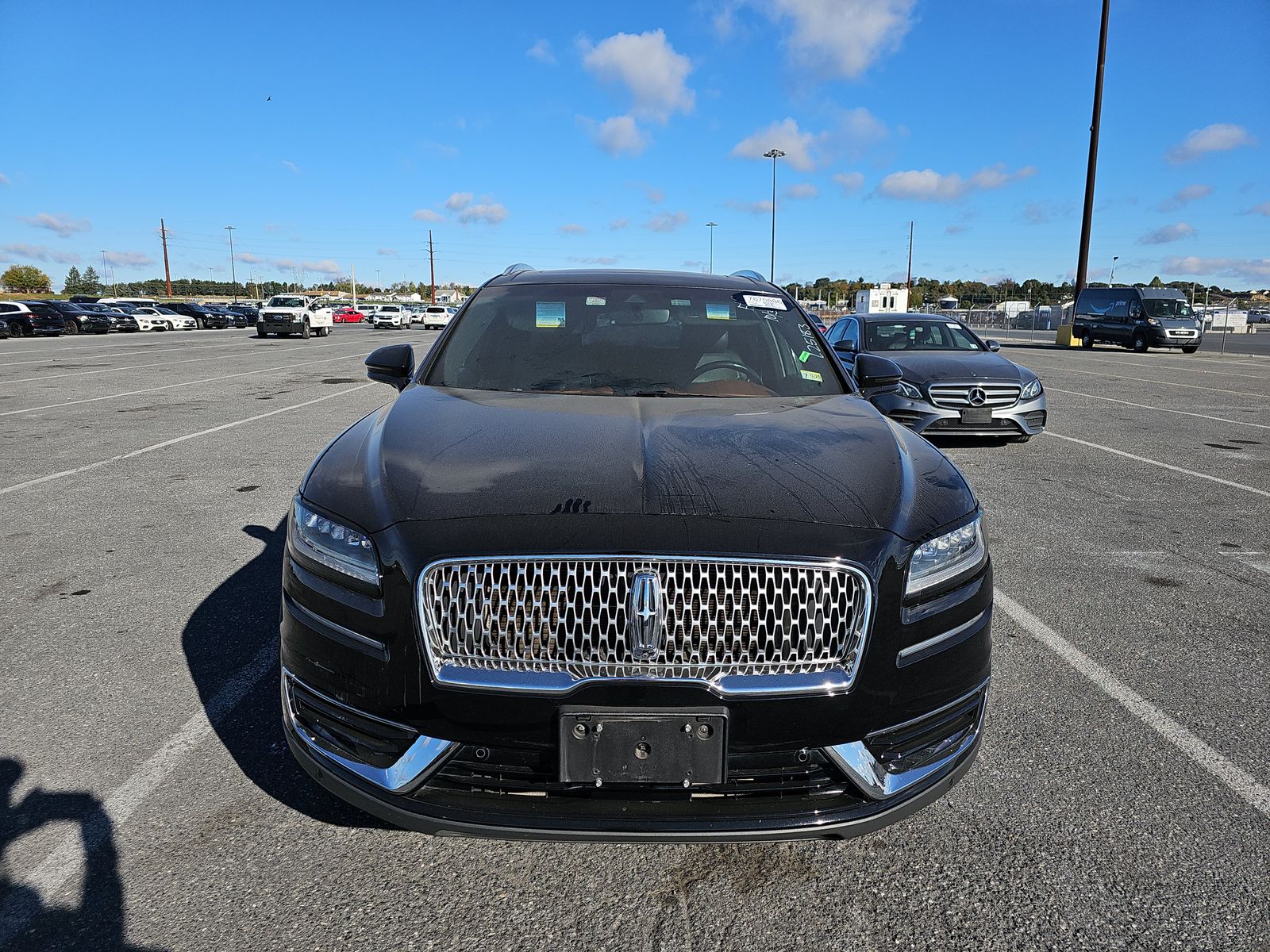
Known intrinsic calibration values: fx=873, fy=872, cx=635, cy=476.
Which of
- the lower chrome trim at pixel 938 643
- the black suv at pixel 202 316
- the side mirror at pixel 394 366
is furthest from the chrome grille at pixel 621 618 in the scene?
A: the black suv at pixel 202 316

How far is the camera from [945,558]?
88.3 inches

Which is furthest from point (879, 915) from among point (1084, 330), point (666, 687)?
point (1084, 330)

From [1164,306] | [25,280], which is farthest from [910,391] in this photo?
[25,280]

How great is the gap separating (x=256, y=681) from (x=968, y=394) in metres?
7.64

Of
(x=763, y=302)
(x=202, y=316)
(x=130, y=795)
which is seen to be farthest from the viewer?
(x=202, y=316)

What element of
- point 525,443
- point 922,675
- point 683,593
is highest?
point 525,443

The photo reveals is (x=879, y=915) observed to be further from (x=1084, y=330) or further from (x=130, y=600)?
(x=1084, y=330)

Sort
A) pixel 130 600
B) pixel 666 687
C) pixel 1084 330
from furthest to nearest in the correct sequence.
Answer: pixel 1084 330, pixel 130 600, pixel 666 687

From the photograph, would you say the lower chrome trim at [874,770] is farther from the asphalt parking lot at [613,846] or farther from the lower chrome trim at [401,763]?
the lower chrome trim at [401,763]

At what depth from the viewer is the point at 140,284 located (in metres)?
167

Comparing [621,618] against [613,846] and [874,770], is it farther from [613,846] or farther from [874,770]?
[613,846]

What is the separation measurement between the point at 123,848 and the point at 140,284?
192569mm

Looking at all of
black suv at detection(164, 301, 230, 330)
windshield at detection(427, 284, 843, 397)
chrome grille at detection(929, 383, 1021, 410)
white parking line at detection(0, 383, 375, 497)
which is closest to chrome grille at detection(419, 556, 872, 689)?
windshield at detection(427, 284, 843, 397)

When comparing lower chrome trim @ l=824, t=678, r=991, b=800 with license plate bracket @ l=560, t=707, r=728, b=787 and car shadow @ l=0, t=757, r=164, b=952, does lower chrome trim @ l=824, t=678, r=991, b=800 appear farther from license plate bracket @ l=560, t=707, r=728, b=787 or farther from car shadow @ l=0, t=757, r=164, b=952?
car shadow @ l=0, t=757, r=164, b=952
